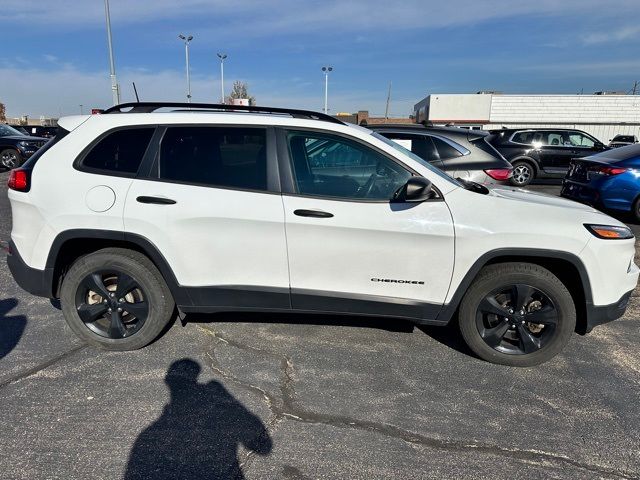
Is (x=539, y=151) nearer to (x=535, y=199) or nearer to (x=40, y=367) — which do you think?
(x=535, y=199)

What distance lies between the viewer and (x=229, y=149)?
3.32 metres

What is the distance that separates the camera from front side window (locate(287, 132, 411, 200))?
10.6 ft

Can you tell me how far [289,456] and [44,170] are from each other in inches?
103

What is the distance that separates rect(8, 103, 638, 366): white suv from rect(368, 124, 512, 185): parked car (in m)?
2.82

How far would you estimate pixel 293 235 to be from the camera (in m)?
3.17

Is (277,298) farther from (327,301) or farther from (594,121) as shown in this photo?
(594,121)

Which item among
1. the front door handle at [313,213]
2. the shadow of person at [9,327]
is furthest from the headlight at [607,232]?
the shadow of person at [9,327]

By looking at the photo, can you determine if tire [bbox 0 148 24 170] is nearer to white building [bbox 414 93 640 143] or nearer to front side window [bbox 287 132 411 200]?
front side window [bbox 287 132 411 200]

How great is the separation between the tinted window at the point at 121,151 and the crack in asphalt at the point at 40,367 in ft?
4.65

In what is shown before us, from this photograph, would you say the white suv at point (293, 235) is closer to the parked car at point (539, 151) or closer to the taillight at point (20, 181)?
the taillight at point (20, 181)

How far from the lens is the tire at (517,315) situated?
10.5 feet

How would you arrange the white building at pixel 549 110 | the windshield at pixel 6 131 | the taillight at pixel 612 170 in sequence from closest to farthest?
the taillight at pixel 612 170, the windshield at pixel 6 131, the white building at pixel 549 110

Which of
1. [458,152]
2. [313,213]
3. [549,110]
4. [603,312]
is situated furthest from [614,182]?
[549,110]

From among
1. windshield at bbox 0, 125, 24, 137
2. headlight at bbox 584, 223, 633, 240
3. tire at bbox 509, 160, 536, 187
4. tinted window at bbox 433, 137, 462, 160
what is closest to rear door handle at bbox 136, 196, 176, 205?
headlight at bbox 584, 223, 633, 240
